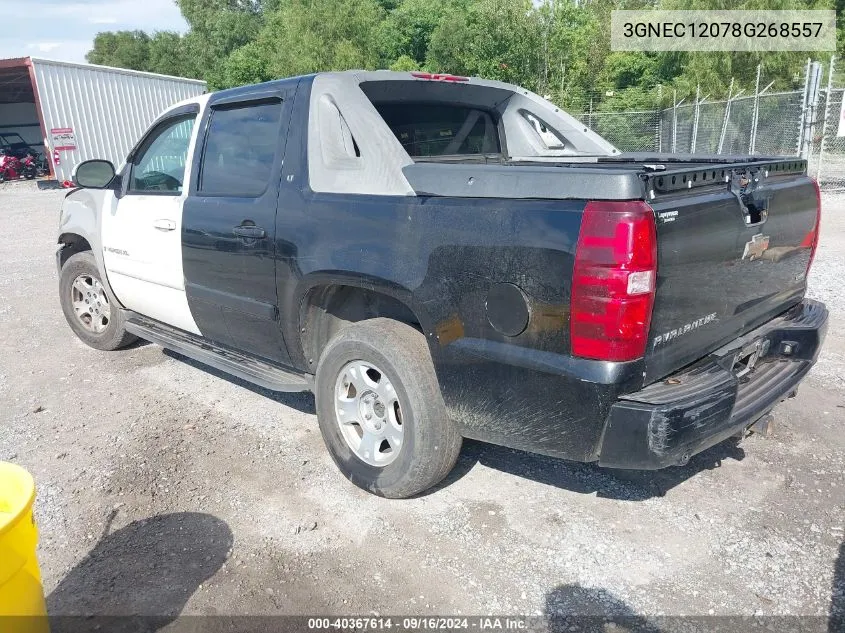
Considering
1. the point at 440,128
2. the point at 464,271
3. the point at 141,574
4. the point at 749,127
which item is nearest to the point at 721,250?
the point at 464,271

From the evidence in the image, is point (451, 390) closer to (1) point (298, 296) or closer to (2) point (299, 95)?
(1) point (298, 296)

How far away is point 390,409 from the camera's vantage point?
3.12 meters

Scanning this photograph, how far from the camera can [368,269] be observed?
2.99 meters

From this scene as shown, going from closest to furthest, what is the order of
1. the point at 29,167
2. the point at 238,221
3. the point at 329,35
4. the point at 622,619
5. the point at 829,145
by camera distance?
the point at 622,619 < the point at 238,221 < the point at 829,145 < the point at 329,35 < the point at 29,167

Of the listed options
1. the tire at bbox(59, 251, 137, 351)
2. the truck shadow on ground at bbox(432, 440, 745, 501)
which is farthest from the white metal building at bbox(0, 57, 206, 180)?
the truck shadow on ground at bbox(432, 440, 745, 501)

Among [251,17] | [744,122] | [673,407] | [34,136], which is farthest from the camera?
[251,17]

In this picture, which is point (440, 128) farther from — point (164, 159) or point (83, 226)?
point (83, 226)

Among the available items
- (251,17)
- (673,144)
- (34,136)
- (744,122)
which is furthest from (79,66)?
(251,17)

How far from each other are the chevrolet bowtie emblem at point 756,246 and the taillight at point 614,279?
772mm

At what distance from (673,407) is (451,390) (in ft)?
2.95

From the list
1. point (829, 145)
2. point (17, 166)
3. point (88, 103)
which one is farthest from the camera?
point (17, 166)

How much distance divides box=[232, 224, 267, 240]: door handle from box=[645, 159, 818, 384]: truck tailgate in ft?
6.66

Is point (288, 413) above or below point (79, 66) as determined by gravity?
below

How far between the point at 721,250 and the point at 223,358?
9.36 ft
